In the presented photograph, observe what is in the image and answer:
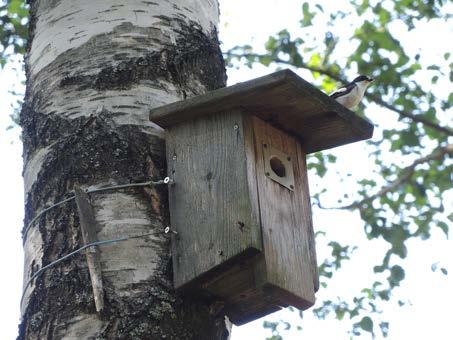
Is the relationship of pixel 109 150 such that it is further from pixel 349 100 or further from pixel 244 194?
pixel 349 100

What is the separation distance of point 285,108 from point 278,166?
7.3 inches

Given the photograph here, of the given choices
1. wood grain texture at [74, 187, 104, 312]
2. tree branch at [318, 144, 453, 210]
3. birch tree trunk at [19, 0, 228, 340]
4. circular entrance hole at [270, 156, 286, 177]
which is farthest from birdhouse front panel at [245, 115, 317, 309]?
tree branch at [318, 144, 453, 210]

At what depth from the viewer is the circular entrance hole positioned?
2703 millimetres

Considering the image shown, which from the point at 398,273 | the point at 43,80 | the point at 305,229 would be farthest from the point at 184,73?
the point at 398,273

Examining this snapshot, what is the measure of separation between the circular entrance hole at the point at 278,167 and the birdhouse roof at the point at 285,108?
12cm

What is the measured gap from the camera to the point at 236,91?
→ 2.49 metres

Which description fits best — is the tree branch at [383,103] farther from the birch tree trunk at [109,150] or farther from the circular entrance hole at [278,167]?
the circular entrance hole at [278,167]

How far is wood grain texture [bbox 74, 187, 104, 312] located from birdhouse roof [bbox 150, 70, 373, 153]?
1.14 ft

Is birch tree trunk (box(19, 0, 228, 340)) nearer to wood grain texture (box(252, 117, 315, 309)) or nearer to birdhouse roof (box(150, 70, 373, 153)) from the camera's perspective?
birdhouse roof (box(150, 70, 373, 153))

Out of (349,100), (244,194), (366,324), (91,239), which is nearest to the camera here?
(91,239)

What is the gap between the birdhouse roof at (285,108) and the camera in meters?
2.50

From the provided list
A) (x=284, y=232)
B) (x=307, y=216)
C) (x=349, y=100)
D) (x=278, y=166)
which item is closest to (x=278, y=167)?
(x=278, y=166)

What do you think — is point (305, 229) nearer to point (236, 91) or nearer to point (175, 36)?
point (236, 91)

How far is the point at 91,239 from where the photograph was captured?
2.25m
